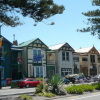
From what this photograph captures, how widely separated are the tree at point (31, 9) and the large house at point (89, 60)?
33.2 meters

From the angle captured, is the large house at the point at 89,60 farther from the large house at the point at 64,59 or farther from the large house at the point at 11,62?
the large house at the point at 11,62

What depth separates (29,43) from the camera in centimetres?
3812

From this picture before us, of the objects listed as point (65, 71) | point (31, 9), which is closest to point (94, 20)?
point (31, 9)

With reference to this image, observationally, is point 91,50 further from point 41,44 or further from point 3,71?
point 3,71

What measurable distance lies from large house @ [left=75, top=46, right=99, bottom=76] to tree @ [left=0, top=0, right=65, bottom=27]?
33.2 m

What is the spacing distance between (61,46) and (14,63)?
11.8m

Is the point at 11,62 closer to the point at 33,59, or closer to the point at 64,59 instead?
the point at 33,59

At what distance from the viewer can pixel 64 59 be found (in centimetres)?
4369

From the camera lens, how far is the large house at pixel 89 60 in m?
48.3

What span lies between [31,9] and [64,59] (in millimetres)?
29617

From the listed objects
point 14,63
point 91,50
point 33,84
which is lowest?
point 33,84

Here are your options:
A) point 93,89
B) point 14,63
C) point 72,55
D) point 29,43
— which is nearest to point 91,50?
point 72,55

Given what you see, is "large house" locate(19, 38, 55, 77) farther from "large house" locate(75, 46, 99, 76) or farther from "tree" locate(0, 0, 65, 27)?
"tree" locate(0, 0, 65, 27)

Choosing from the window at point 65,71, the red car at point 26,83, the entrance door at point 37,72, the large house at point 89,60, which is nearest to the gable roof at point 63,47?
the window at point 65,71
